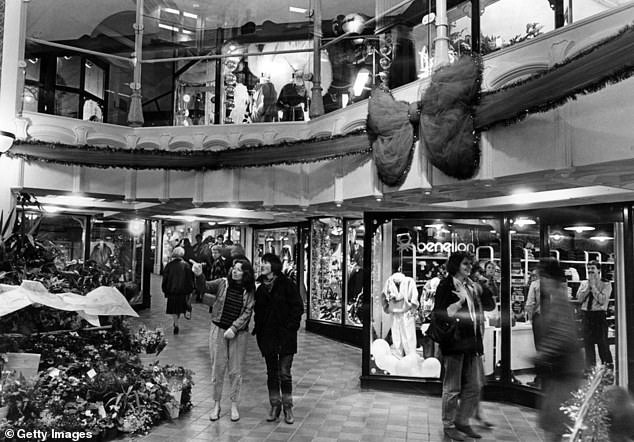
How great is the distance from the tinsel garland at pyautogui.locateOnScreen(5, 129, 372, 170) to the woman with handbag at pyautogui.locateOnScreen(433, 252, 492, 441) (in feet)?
5.78

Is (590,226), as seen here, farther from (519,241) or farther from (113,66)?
(113,66)

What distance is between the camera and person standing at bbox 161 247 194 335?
31.5 ft

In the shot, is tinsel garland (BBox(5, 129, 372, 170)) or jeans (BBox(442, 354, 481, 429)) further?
tinsel garland (BBox(5, 129, 372, 170))

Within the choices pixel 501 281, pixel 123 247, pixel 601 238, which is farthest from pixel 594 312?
pixel 123 247

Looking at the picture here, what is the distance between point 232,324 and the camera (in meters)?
4.73

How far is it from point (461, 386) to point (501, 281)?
1.91 meters

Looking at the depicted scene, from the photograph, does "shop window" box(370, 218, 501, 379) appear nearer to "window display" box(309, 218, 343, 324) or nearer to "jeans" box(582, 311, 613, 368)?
"jeans" box(582, 311, 613, 368)

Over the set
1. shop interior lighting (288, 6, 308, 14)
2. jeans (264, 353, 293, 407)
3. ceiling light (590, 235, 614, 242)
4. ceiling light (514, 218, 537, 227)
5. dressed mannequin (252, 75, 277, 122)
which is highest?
shop interior lighting (288, 6, 308, 14)

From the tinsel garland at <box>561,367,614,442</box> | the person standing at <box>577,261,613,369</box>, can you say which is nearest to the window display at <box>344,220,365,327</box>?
the person standing at <box>577,261,613,369</box>

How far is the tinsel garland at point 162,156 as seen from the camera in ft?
16.5

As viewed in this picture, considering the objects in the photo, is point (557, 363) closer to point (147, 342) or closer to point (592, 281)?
point (592, 281)

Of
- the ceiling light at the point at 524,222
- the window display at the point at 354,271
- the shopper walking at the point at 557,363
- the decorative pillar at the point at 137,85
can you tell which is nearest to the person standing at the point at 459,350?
the shopper walking at the point at 557,363

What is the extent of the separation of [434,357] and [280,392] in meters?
2.17

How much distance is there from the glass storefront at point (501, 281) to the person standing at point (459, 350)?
0.92 meters
